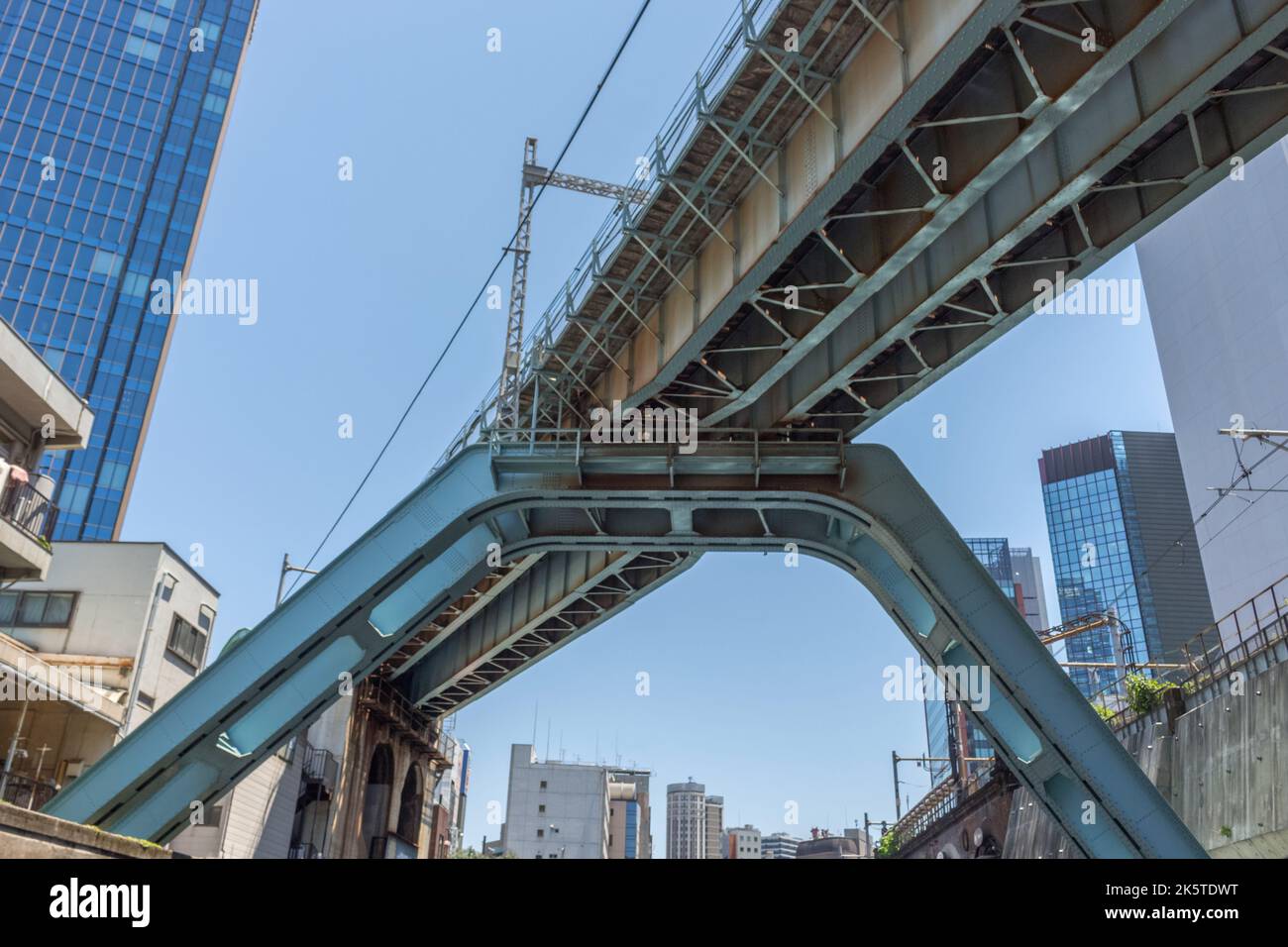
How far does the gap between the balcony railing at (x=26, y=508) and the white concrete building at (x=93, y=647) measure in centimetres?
456

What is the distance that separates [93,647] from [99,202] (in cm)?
9379

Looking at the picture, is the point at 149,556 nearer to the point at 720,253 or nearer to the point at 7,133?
the point at 720,253

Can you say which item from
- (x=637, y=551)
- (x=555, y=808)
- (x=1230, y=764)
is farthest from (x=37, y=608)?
(x=555, y=808)

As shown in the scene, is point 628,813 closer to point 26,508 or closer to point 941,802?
point 941,802

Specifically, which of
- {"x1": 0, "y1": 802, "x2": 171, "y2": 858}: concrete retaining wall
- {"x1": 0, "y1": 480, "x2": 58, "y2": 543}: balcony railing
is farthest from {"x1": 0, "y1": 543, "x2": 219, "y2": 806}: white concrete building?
{"x1": 0, "y1": 802, "x2": 171, "y2": 858}: concrete retaining wall

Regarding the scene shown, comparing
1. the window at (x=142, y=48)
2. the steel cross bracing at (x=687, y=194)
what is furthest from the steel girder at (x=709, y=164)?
the window at (x=142, y=48)

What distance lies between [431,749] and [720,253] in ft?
136

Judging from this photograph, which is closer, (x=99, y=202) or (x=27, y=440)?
(x=27, y=440)

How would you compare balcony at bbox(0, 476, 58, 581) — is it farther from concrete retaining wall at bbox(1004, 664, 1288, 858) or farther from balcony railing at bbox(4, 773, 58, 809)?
concrete retaining wall at bbox(1004, 664, 1288, 858)

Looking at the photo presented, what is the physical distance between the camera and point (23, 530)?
24.1 m

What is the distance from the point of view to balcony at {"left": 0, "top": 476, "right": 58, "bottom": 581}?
23.6m
